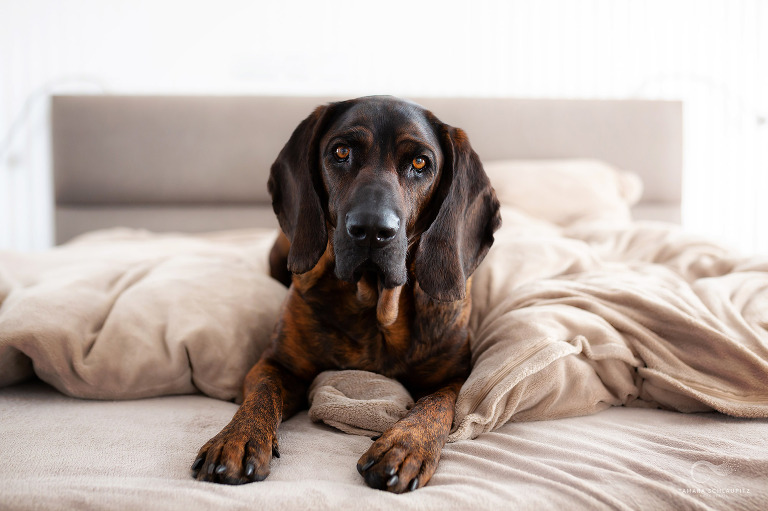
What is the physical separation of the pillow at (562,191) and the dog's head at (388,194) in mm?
1785

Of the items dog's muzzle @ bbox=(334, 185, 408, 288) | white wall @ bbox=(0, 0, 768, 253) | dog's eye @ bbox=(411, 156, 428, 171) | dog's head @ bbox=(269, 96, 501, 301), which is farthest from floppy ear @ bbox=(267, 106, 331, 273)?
white wall @ bbox=(0, 0, 768, 253)

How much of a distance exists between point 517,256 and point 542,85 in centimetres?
286

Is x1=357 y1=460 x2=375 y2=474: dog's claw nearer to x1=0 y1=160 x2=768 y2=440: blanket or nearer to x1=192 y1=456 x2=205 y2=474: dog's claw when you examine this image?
x1=0 y1=160 x2=768 y2=440: blanket

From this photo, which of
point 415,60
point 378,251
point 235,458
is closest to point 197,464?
point 235,458

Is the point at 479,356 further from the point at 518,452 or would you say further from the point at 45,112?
the point at 45,112

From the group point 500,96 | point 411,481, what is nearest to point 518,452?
point 411,481

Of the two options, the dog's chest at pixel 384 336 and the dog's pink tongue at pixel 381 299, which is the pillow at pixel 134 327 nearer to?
the dog's chest at pixel 384 336

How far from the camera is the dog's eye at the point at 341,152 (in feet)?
4.73

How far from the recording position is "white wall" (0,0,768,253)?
414 cm

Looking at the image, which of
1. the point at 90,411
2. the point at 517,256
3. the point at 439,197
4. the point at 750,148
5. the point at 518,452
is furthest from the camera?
the point at 750,148

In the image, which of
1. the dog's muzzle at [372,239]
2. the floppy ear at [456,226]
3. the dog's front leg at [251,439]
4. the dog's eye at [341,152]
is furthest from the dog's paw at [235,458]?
the dog's eye at [341,152]

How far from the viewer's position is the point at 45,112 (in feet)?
13.6

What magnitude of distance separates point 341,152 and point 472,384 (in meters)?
0.73

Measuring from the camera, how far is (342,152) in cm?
145
